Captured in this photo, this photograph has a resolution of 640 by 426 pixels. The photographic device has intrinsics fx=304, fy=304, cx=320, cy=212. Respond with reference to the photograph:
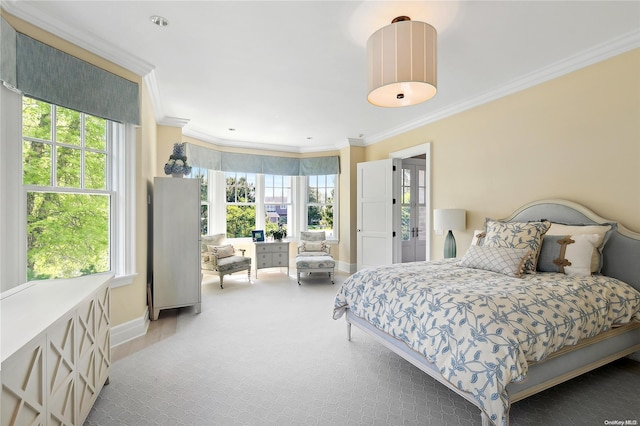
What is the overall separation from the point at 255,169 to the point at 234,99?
252cm

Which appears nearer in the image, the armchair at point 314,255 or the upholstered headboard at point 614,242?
the upholstered headboard at point 614,242

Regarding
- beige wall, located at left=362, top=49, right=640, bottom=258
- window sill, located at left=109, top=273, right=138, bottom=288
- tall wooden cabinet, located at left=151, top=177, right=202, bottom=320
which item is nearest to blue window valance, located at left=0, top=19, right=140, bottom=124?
tall wooden cabinet, located at left=151, top=177, right=202, bottom=320

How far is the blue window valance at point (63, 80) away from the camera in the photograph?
6.82ft

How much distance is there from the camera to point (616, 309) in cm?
221

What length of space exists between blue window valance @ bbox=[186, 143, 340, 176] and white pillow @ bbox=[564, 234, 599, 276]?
4419 mm

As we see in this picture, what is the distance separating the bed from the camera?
5.32 feet

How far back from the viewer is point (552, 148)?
10.3 feet

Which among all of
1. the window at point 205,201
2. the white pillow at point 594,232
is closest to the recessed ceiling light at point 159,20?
the window at point 205,201

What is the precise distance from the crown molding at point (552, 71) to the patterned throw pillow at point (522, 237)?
1520mm

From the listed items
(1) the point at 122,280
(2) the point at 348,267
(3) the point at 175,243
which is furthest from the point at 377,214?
(1) the point at 122,280

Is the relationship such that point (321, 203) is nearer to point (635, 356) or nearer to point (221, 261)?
point (221, 261)

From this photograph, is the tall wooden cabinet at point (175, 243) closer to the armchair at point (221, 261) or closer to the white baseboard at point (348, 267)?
the armchair at point (221, 261)

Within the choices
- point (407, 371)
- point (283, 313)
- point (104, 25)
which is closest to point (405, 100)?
point (407, 371)

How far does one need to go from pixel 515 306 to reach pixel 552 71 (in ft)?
8.71
